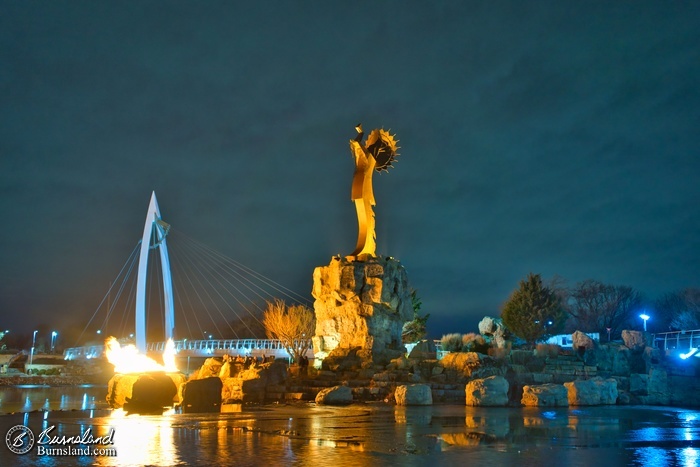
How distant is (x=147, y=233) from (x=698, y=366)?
39259 mm

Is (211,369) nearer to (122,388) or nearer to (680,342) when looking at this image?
(122,388)

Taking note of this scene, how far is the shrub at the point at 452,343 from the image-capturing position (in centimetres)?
4378

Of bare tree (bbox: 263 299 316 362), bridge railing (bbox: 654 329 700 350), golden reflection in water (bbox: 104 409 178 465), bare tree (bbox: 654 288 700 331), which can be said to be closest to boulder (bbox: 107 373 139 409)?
golden reflection in water (bbox: 104 409 178 465)

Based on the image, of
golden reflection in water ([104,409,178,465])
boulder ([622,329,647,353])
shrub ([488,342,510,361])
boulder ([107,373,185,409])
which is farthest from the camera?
boulder ([622,329,647,353])

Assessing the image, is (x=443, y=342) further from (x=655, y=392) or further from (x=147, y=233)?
(x=147, y=233)

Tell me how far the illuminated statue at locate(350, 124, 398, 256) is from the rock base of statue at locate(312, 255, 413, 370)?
2.32 meters

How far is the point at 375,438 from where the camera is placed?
39.0ft

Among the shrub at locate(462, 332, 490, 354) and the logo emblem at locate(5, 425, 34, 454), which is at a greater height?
the shrub at locate(462, 332, 490, 354)

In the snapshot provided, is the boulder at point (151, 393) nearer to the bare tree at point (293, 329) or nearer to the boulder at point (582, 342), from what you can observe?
the bare tree at point (293, 329)

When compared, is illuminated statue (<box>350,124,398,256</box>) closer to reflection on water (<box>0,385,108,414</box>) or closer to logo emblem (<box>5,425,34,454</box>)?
reflection on water (<box>0,385,108,414</box>)

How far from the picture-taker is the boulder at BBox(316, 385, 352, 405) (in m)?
23.8

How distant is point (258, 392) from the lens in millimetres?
26438

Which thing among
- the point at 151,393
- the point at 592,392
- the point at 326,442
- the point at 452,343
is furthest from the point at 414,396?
the point at 452,343

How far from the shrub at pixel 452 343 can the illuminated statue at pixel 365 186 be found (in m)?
10.2
